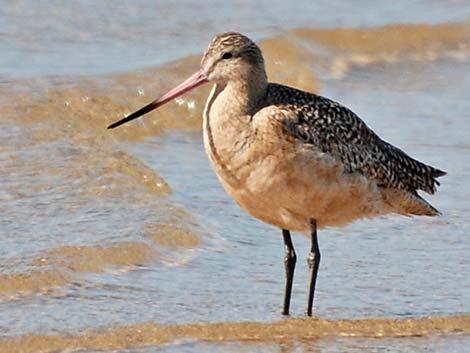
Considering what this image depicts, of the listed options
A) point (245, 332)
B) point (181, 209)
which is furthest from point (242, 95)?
point (181, 209)

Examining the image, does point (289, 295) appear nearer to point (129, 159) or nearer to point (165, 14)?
point (129, 159)

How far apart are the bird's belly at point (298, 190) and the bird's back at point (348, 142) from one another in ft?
0.25

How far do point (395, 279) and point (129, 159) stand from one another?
8.49 ft

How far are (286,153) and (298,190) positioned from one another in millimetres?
206

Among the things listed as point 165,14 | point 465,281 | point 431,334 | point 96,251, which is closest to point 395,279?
point 465,281

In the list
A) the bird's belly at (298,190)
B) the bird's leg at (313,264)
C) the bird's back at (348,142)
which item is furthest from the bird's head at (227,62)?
the bird's leg at (313,264)

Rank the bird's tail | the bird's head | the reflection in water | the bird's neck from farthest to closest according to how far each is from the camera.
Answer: the bird's tail < the bird's head < the bird's neck < the reflection in water

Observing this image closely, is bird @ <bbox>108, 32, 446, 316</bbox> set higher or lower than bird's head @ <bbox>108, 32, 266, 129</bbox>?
lower

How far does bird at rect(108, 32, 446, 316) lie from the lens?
7.32 m

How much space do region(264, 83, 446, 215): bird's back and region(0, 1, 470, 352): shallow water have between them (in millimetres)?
560

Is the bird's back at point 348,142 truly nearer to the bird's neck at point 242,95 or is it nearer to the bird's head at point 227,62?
the bird's neck at point 242,95

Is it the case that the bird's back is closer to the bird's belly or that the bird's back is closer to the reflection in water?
the bird's belly

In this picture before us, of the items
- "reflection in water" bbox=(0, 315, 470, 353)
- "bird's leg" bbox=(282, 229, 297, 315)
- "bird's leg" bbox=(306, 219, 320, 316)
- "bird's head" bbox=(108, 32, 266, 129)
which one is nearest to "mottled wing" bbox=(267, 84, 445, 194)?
"bird's head" bbox=(108, 32, 266, 129)

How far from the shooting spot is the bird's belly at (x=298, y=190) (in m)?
7.32
